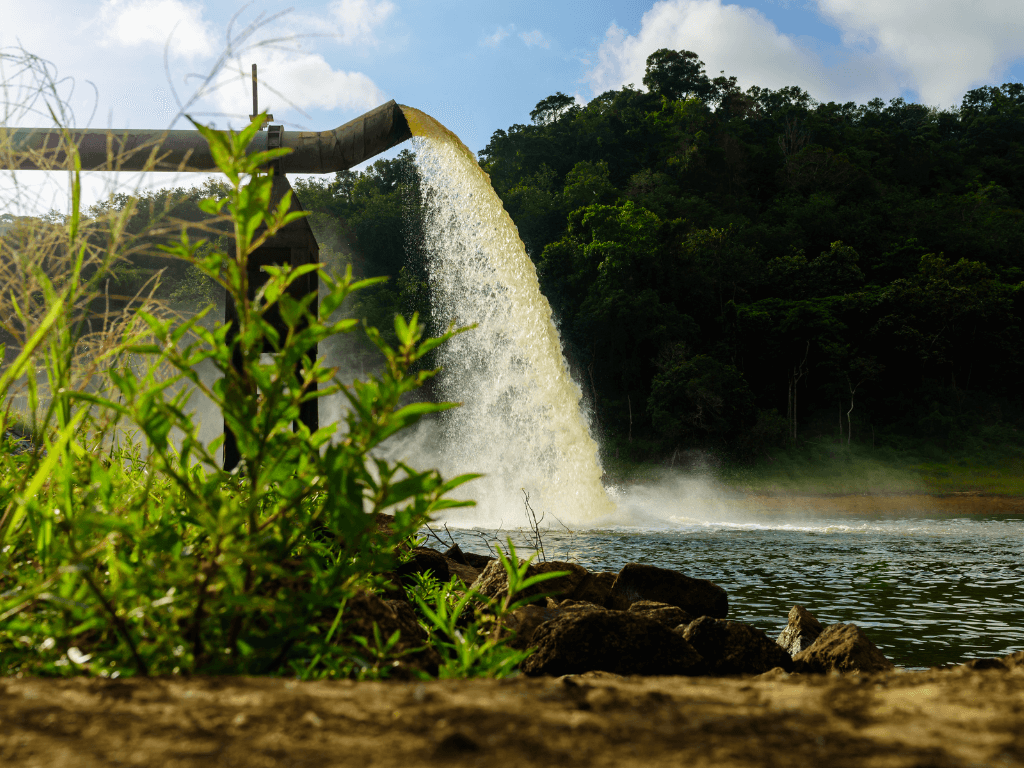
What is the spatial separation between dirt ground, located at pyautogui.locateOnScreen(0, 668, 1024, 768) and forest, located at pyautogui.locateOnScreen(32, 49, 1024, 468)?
101 ft

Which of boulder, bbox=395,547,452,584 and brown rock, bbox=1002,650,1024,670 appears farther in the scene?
boulder, bbox=395,547,452,584

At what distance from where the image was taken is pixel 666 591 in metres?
5.90

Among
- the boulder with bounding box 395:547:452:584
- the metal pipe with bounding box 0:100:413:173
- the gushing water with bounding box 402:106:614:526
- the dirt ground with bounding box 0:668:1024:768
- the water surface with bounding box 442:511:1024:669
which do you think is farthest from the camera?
the gushing water with bounding box 402:106:614:526

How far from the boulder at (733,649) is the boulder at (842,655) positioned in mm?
114

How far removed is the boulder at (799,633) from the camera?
476cm

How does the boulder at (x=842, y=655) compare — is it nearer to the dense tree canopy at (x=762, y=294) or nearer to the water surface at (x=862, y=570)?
the water surface at (x=862, y=570)

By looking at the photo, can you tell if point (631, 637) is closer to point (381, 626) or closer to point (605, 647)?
point (605, 647)

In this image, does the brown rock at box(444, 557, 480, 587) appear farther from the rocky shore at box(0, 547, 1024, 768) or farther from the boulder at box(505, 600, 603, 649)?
the rocky shore at box(0, 547, 1024, 768)

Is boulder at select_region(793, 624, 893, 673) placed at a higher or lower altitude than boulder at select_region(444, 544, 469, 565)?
higher

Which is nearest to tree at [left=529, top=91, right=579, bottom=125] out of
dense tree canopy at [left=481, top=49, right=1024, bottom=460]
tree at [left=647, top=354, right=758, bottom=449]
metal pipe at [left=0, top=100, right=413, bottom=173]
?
dense tree canopy at [left=481, top=49, right=1024, bottom=460]

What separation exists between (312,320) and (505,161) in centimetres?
4388

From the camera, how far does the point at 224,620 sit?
1.47 m

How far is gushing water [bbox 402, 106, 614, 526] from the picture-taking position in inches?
566

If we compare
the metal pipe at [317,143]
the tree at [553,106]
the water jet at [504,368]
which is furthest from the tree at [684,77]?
the metal pipe at [317,143]
